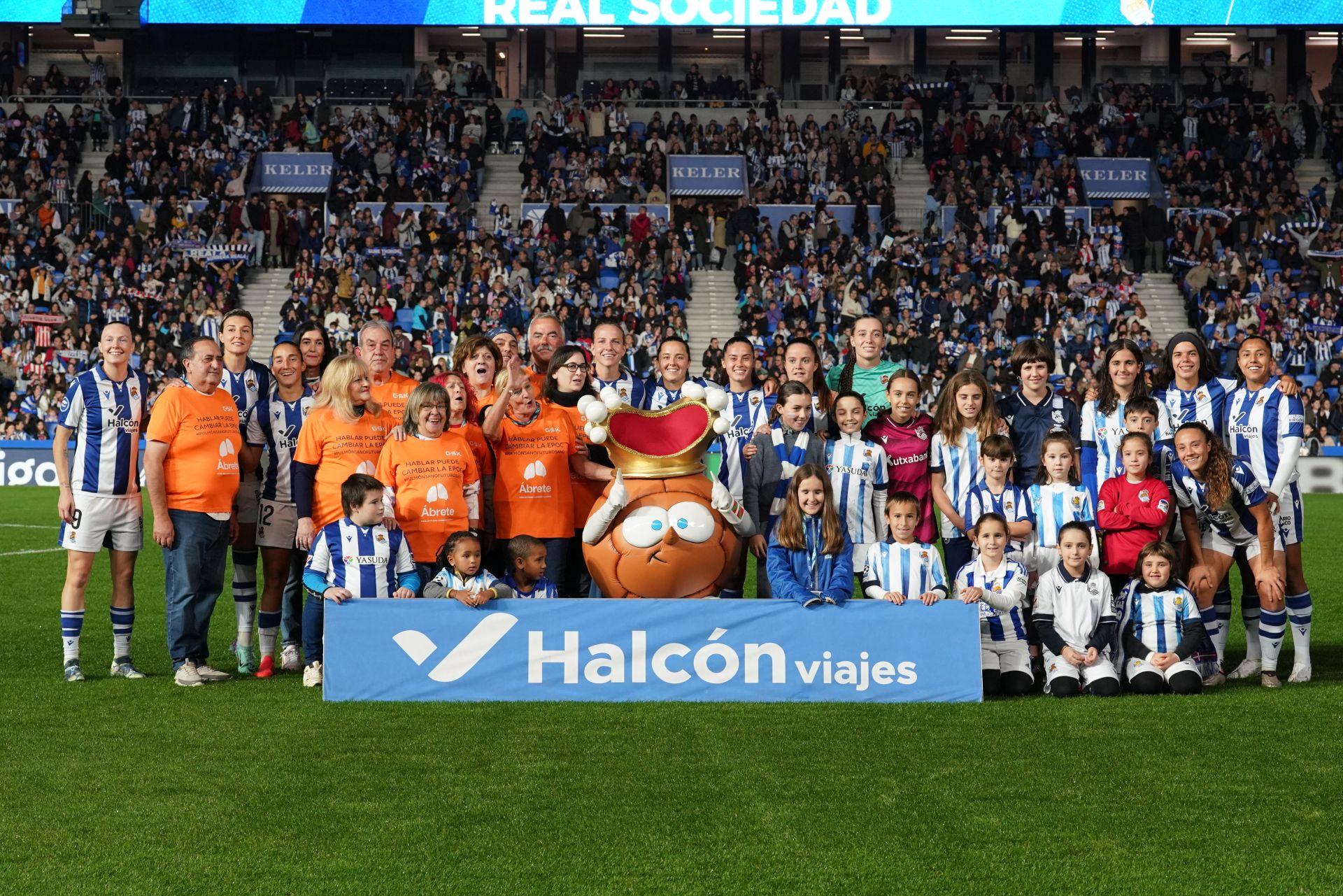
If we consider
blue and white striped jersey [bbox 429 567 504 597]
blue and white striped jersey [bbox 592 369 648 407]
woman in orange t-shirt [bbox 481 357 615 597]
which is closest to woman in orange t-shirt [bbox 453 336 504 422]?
woman in orange t-shirt [bbox 481 357 615 597]

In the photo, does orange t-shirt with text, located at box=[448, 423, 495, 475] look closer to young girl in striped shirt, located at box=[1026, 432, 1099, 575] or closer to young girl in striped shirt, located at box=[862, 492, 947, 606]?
young girl in striped shirt, located at box=[862, 492, 947, 606]

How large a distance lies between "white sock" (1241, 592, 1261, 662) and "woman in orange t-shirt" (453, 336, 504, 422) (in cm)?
379

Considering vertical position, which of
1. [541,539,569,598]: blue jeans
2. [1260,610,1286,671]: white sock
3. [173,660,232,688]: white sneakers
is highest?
[541,539,569,598]: blue jeans

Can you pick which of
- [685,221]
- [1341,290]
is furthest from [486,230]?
[1341,290]

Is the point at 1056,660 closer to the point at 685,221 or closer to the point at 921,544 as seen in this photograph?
the point at 921,544

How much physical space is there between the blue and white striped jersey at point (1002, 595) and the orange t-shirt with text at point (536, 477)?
1.87 meters

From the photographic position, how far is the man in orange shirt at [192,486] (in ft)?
21.9

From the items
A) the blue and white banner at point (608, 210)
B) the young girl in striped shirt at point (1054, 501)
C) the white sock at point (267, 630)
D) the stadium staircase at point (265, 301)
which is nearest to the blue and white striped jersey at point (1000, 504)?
the young girl in striped shirt at point (1054, 501)

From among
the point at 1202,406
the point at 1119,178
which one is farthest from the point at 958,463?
the point at 1119,178

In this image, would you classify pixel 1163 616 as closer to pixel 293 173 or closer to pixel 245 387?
pixel 245 387

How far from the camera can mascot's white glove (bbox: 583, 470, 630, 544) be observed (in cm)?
628

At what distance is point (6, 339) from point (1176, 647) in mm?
21704

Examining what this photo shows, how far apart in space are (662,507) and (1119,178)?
25.4 m

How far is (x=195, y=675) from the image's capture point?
266 inches
